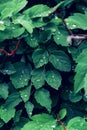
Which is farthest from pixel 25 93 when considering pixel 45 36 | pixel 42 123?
pixel 45 36

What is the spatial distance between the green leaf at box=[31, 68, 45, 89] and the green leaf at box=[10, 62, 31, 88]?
3cm

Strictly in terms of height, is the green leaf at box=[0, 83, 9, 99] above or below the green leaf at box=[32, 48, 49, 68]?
below

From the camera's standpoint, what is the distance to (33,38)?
145cm

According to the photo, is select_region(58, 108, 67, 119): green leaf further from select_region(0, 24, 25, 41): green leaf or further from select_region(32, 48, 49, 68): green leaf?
select_region(0, 24, 25, 41): green leaf

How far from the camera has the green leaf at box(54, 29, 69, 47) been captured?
1415mm

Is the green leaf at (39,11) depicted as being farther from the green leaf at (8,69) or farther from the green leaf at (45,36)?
the green leaf at (8,69)

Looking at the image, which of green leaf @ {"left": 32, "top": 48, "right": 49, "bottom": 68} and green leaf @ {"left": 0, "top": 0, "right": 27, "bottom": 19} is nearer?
green leaf @ {"left": 0, "top": 0, "right": 27, "bottom": 19}

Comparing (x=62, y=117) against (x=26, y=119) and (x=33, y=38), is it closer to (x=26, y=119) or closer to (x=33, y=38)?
(x=26, y=119)

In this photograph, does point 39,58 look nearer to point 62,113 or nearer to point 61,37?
point 61,37

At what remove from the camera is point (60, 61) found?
1454 millimetres

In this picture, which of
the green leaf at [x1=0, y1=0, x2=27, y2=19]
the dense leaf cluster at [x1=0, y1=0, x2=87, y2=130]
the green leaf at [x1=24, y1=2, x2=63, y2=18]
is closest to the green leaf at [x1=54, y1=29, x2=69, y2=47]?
the dense leaf cluster at [x1=0, y1=0, x2=87, y2=130]

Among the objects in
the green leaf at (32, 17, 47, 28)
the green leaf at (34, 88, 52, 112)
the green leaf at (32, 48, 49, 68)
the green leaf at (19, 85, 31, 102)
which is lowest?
the green leaf at (34, 88, 52, 112)

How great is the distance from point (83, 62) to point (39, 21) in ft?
1.06

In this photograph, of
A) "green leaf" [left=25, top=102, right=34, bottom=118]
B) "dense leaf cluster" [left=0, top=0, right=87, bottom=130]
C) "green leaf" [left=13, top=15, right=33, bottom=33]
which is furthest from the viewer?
"green leaf" [left=25, top=102, right=34, bottom=118]
